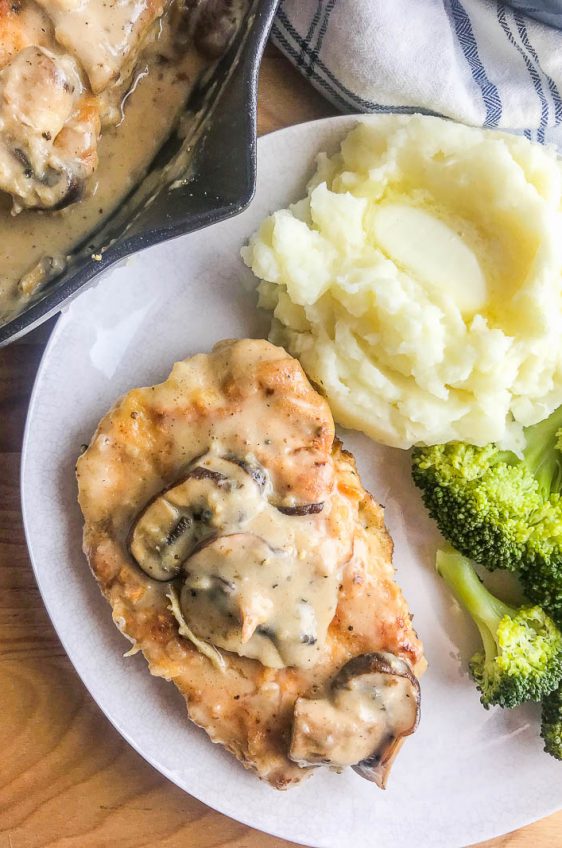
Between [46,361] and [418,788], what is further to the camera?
[418,788]

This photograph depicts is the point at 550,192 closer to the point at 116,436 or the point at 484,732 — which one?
the point at 116,436

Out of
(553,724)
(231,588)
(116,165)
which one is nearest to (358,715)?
(231,588)

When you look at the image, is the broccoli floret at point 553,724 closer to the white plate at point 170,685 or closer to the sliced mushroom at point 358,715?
the white plate at point 170,685

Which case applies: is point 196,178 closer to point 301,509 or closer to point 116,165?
point 116,165

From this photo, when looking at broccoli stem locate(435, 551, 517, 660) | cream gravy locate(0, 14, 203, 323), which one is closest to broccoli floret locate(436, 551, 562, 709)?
broccoli stem locate(435, 551, 517, 660)

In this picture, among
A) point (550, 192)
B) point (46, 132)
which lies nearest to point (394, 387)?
point (550, 192)

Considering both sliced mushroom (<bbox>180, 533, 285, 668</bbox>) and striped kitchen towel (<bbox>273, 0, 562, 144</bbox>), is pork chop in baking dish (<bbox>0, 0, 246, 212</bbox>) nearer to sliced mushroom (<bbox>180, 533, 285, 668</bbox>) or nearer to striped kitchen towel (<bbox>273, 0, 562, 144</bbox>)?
striped kitchen towel (<bbox>273, 0, 562, 144</bbox>)

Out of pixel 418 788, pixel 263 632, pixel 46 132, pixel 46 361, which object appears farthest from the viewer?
pixel 418 788
